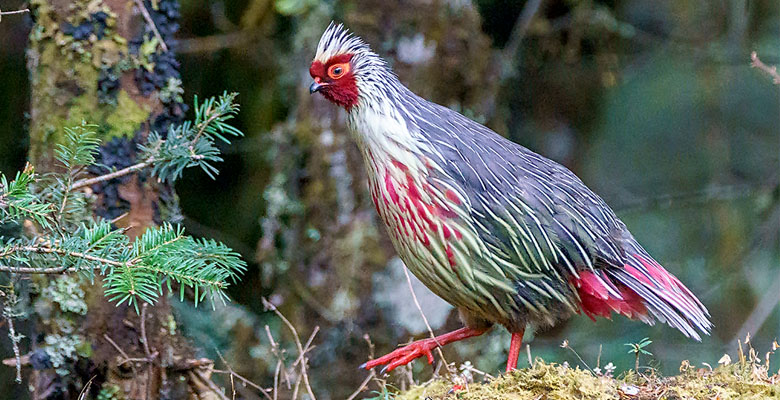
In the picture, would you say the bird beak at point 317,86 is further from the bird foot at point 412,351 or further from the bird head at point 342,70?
the bird foot at point 412,351

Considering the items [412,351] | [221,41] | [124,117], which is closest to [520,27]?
[221,41]

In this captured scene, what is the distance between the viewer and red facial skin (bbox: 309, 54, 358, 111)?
3.21 m

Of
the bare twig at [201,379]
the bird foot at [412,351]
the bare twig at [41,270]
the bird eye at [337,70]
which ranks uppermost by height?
the bird eye at [337,70]

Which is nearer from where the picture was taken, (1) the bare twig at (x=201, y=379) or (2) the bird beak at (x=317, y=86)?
(2) the bird beak at (x=317, y=86)

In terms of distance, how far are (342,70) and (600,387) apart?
1396 mm

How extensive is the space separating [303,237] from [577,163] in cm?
292

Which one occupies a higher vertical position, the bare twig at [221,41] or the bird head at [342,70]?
the bird head at [342,70]

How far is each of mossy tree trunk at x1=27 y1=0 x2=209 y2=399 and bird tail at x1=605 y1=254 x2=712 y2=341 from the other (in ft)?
5.47

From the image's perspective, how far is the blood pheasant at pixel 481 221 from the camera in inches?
121

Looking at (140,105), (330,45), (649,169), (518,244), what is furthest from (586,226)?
(649,169)

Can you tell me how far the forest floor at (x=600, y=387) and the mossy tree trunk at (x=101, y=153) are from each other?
1.02m

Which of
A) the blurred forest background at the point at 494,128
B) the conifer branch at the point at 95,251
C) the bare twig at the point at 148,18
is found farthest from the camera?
the blurred forest background at the point at 494,128

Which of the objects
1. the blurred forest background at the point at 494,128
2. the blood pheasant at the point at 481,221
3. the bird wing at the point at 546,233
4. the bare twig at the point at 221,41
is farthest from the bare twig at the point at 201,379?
the bare twig at the point at 221,41

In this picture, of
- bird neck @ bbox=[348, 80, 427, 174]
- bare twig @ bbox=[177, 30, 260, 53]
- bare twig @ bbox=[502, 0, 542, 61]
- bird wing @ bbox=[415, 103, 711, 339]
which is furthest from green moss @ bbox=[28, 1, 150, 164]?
bare twig @ bbox=[502, 0, 542, 61]
